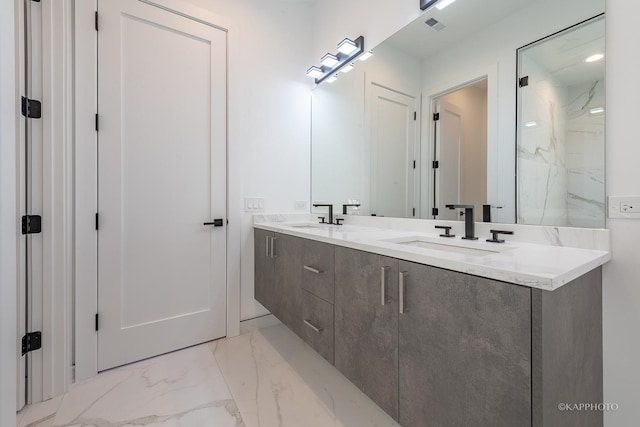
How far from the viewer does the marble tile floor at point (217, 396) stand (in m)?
1.28

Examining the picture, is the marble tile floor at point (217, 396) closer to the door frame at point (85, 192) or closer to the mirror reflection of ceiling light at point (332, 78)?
the door frame at point (85, 192)

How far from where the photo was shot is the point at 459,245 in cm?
129

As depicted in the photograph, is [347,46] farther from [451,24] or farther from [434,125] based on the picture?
[434,125]

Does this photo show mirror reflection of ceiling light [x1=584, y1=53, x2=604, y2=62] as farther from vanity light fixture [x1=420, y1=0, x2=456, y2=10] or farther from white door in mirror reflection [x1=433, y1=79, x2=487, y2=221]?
vanity light fixture [x1=420, y1=0, x2=456, y2=10]

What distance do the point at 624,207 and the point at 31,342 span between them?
8.69ft

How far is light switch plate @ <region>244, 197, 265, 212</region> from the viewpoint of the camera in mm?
2178

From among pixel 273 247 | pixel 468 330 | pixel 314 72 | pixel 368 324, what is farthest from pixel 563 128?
pixel 314 72

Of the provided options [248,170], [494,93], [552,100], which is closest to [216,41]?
[248,170]

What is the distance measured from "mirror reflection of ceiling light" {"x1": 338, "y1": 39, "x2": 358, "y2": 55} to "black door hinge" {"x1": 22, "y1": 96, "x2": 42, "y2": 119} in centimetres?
183

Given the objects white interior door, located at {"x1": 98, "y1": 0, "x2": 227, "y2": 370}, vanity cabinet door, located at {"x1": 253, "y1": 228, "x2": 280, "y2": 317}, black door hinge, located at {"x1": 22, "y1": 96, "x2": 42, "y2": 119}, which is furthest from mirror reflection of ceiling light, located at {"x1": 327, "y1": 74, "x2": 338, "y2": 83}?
black door hinge, located at {"x1": 22, "y1": 96, "x2": 42, "y2": 119}

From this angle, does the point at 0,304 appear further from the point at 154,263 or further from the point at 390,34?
the point at 390,34

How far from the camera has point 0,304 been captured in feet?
3.08

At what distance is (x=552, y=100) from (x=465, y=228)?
0.62 metres

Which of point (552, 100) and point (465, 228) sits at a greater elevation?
point (552, 100)
